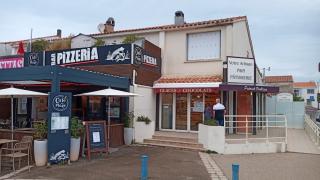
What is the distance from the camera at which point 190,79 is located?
59.9 ft

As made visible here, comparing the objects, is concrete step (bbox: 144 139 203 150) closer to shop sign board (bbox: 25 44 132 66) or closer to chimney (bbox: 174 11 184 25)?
shop sign board (bbox: 25 44 132 66)

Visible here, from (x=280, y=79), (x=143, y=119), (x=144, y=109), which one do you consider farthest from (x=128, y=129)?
(x=280, y=79)

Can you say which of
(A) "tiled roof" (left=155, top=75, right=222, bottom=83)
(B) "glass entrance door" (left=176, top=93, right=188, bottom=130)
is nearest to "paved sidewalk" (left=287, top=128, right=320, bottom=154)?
(A) "tiled roof" (left=155, top=75, right=222, bottom=83)

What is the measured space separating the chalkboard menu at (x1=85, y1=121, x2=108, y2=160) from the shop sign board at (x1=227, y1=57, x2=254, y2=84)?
7037 millimetres

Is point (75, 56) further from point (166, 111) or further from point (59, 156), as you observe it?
point (59, 156)

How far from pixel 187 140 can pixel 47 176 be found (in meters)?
7.39

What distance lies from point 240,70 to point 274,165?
21.7ft

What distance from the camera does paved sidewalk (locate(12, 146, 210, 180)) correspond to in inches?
390

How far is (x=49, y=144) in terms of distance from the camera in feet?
37.6

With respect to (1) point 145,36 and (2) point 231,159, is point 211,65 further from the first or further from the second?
(2) point 231,159

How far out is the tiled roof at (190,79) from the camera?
57.9ft

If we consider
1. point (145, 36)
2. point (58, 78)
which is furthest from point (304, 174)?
point (145, 36)

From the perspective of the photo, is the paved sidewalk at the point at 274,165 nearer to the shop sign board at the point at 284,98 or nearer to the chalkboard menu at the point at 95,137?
the chalkboard menu at the point at 95,137

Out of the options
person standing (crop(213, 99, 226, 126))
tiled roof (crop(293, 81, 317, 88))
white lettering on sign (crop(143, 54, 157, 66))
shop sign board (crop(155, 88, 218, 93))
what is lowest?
person standing (crop(213, 99, 226, 126))
